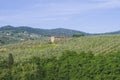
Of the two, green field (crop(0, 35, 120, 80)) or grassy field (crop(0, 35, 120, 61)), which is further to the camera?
grassy field (crop(0, 35, 120, 61))

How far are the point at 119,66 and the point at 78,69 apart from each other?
29.1 feet

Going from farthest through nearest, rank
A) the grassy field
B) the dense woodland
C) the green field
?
the grassy field
the dense woodland
the green field

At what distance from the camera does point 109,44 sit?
9769 cm

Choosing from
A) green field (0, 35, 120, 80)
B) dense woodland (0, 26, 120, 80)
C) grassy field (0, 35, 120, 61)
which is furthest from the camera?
grassy field (0, 35, 120, 61)

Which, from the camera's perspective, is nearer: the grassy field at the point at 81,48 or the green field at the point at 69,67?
the green field at the point at 69,67

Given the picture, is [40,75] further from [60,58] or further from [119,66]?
[119,66]

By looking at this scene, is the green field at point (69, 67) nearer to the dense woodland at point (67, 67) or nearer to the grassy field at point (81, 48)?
the dense woodland at point (67, 67)

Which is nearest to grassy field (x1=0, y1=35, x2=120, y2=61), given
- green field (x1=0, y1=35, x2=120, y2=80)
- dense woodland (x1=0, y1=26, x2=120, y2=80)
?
dense woodland (x1=0, y1=26, x2=120, y2=80)

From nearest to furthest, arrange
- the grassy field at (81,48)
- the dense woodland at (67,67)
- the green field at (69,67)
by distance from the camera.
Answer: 1. the green field at (69,67)
2. the dense woodland at (67,67)
3. the grassy field at (81,48)

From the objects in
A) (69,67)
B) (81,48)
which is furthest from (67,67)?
(81,48)

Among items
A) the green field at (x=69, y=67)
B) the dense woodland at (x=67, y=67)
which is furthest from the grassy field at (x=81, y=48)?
the green field at (x=69, y=67)

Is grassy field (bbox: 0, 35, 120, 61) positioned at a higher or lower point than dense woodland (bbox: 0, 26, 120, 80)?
higher

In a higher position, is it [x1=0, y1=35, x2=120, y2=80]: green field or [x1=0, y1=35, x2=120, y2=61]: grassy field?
[x1=0, y1=35, x2=120, y2=61]: grassy field

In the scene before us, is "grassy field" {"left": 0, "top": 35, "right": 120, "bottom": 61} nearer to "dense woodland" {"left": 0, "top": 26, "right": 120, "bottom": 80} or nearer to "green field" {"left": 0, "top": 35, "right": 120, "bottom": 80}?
"dense woodland" {"left": 0, "top": 26, "right": 120, "bottom": 80}
